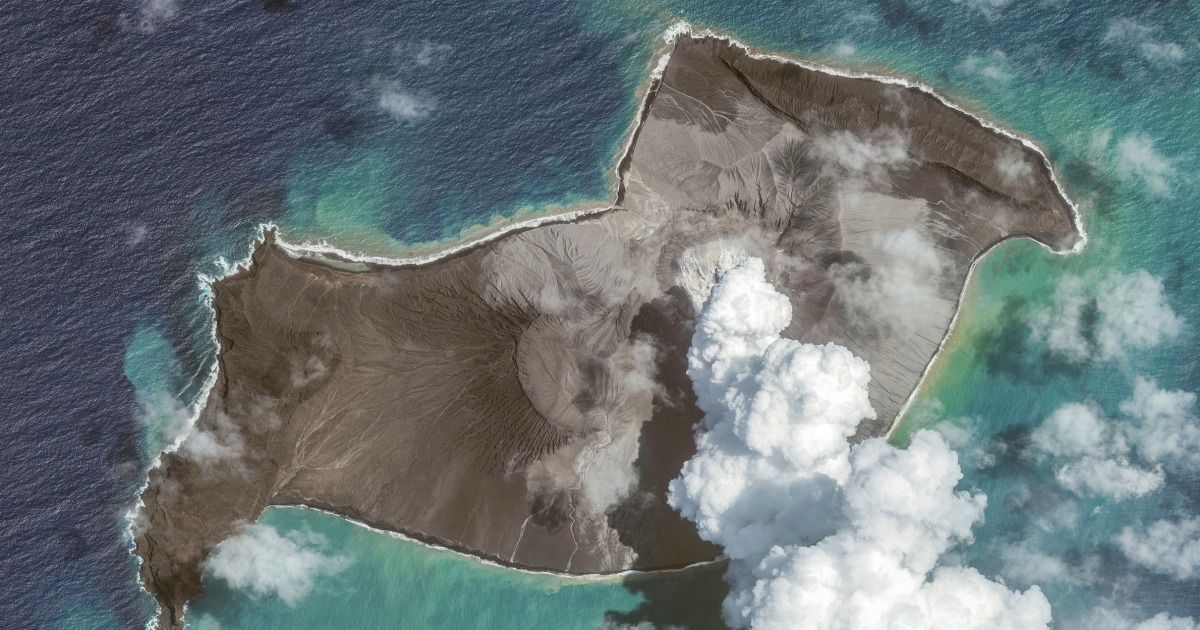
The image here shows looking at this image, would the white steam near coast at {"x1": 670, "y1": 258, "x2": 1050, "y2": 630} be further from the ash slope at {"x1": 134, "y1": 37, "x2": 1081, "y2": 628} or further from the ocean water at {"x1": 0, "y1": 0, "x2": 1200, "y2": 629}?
the ocean water at {"x1": 0, "y1": 0, "x2": 1200, "y2": 629}

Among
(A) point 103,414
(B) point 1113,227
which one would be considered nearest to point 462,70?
(A) point 103,414

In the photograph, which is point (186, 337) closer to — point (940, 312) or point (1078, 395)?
point (940, 312)

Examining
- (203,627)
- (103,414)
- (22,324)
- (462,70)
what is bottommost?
(203,627)

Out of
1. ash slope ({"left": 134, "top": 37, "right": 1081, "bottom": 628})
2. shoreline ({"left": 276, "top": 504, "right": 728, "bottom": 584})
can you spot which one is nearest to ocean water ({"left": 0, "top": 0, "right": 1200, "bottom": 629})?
shoreline ({"left": 276, "top": 504, "right": 728, "bottom": 584})

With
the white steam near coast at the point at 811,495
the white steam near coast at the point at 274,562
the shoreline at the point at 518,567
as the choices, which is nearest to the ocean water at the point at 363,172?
the shoreline at the point at 518,567

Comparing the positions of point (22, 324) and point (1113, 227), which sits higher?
point (1113, 227)

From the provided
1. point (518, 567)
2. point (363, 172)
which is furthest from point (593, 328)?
point (363, 172)
